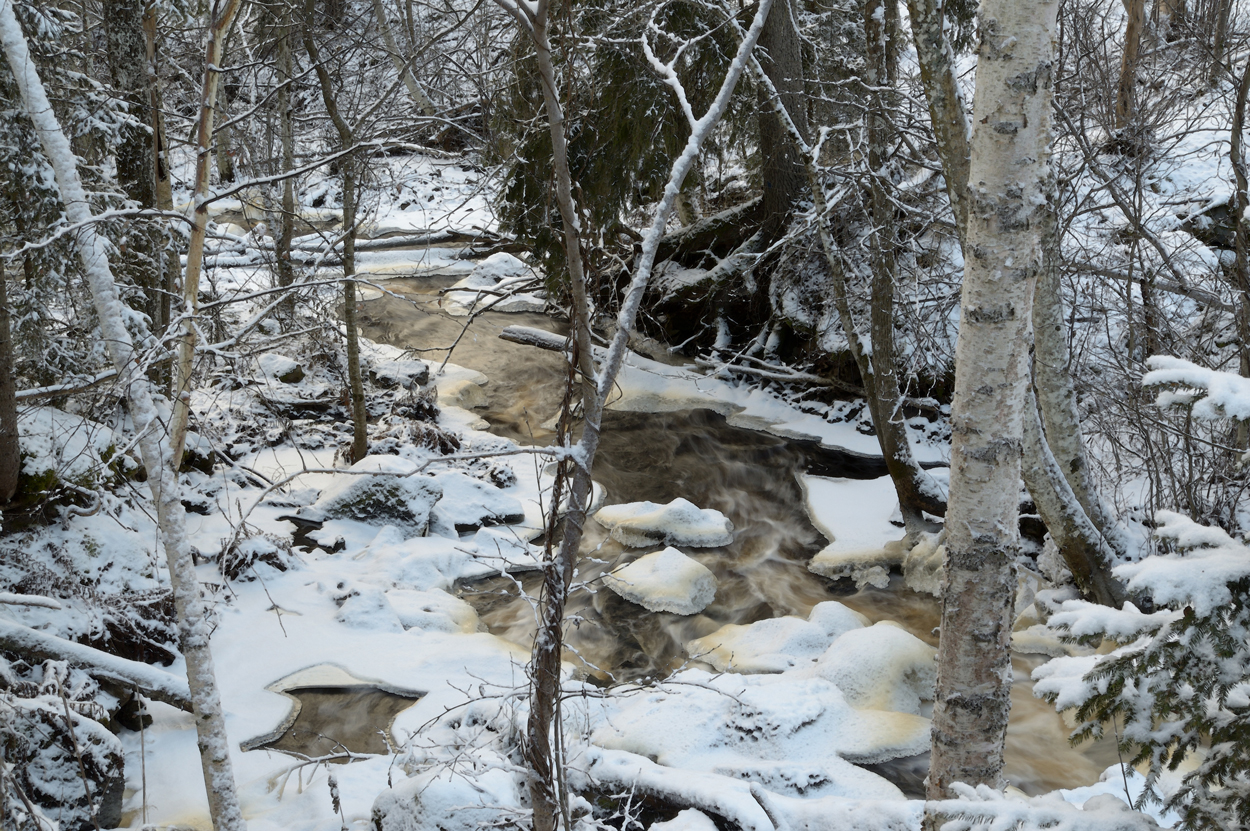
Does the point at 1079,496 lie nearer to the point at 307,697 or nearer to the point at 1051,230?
the point at 1051,230

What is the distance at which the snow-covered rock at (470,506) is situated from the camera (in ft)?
28.6

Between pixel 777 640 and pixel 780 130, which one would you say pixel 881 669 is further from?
pixel 780 130

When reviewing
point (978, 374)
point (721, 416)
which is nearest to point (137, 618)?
point (978, 374)

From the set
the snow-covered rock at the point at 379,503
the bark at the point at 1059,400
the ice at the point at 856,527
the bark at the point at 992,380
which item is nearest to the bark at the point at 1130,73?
the bark at the point at 1059,400

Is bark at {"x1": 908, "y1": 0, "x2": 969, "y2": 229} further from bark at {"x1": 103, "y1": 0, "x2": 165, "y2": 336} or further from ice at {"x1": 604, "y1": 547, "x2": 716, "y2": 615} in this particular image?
bark at {"x1": 103, "y1": 0, "x2": 165, "y2": 336}

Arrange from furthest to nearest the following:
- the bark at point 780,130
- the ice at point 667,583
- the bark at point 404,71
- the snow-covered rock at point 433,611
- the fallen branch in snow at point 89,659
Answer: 1. the bark at point 780,130
2. the ice at point 667,583
3. the snow-covered rock at point 433,611
4. the bark at point 404,71
5. the fallen branch in snow at point 89,659

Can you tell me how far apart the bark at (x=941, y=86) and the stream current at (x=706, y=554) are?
2.77 m

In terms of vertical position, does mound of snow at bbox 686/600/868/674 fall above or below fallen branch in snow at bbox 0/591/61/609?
below

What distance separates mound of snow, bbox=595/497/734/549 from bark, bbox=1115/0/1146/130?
16.4ft

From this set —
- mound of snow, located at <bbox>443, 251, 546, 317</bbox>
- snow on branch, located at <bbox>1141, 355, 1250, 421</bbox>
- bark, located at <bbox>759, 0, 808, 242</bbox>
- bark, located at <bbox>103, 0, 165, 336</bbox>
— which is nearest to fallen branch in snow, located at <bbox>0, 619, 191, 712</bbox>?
bark, located at <bbox>103, 0, 165, 336</bbox>

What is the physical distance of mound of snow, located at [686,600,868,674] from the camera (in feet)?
20.7

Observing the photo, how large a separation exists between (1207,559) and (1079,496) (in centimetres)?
445

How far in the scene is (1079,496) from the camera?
593cm

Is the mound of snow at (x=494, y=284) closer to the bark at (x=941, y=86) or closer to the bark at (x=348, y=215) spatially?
the bark at (x=348, y=215)
